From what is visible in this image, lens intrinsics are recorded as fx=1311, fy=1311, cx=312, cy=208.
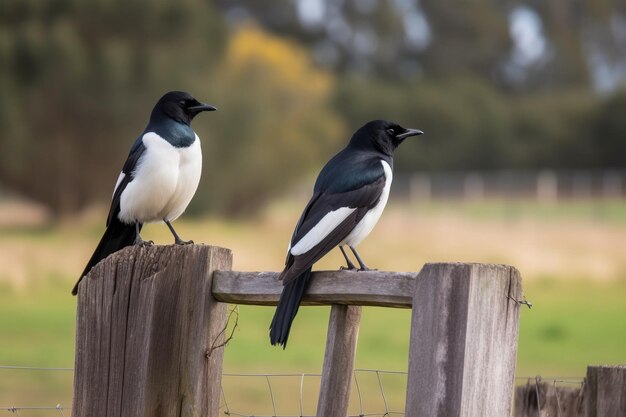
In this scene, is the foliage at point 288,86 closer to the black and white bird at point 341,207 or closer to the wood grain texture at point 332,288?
the black and white bird at point 341,207

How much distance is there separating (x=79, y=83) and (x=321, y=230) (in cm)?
2936

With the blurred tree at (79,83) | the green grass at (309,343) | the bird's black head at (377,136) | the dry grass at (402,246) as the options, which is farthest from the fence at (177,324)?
the blurred tree at (79,83)

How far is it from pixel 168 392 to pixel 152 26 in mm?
31551

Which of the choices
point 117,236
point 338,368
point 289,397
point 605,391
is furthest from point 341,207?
point 289,397

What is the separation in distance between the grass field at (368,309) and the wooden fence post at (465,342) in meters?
8.57

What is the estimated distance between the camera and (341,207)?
4.78 meters

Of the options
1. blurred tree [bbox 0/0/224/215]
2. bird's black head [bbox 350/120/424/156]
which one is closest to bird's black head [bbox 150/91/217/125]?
bird's black head [bbox 350/120/424/156]

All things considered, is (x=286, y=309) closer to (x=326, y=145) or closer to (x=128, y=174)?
(x=128, y=174)

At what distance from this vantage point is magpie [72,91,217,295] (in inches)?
249

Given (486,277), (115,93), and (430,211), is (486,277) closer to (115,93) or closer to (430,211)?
(115,93)

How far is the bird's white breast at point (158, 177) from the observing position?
631 centimetres

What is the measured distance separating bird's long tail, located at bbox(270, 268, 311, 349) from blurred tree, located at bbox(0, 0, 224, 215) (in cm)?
2961

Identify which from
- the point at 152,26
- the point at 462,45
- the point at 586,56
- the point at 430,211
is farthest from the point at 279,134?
the point at 586,56

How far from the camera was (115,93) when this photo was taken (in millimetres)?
33438
